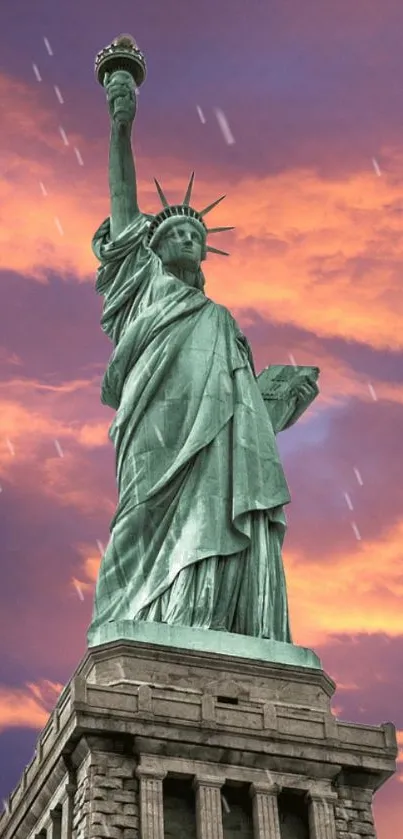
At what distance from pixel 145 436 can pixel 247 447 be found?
179 centimetres

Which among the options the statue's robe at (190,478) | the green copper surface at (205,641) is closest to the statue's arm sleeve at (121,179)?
the statue's robe at (190,478)

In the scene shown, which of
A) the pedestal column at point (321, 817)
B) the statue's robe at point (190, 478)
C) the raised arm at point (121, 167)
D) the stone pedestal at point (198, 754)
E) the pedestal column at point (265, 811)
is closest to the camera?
the stone pedestal at point (198, 754)

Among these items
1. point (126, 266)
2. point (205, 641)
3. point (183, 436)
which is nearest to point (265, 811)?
point (205, 641)

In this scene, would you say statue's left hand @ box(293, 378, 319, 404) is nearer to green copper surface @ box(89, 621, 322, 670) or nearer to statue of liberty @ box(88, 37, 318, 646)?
statue of liberty @ box(88, 37, 318, 646)

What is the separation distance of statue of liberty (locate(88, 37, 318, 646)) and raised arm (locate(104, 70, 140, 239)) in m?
0.03

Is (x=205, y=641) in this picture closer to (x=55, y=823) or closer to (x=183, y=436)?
(x=55, y=823)

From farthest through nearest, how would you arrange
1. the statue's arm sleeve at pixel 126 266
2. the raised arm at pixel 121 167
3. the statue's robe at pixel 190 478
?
the raised arm at pixel 121 167
the statue's arm sleeve at pixel 126 266
the statue's robe at pixel 190 478

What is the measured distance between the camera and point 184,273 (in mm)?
37062

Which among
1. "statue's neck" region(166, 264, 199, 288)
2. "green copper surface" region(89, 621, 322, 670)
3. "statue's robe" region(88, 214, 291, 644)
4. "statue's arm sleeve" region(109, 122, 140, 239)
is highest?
"statue's arm sleeve" region(109, 122, 140, 239)

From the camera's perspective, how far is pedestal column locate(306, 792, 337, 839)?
29359 mm

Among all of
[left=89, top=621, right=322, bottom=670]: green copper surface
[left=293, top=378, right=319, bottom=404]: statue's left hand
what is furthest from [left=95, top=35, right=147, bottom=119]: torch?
[left=89, top=621, right=322, bottom=670]: green copper surface

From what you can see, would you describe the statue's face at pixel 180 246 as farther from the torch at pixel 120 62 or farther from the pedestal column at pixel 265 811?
the pedestal column at pixel 265 811

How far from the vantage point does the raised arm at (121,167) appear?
3838cm

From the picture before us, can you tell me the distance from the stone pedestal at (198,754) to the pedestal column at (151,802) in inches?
0.8
